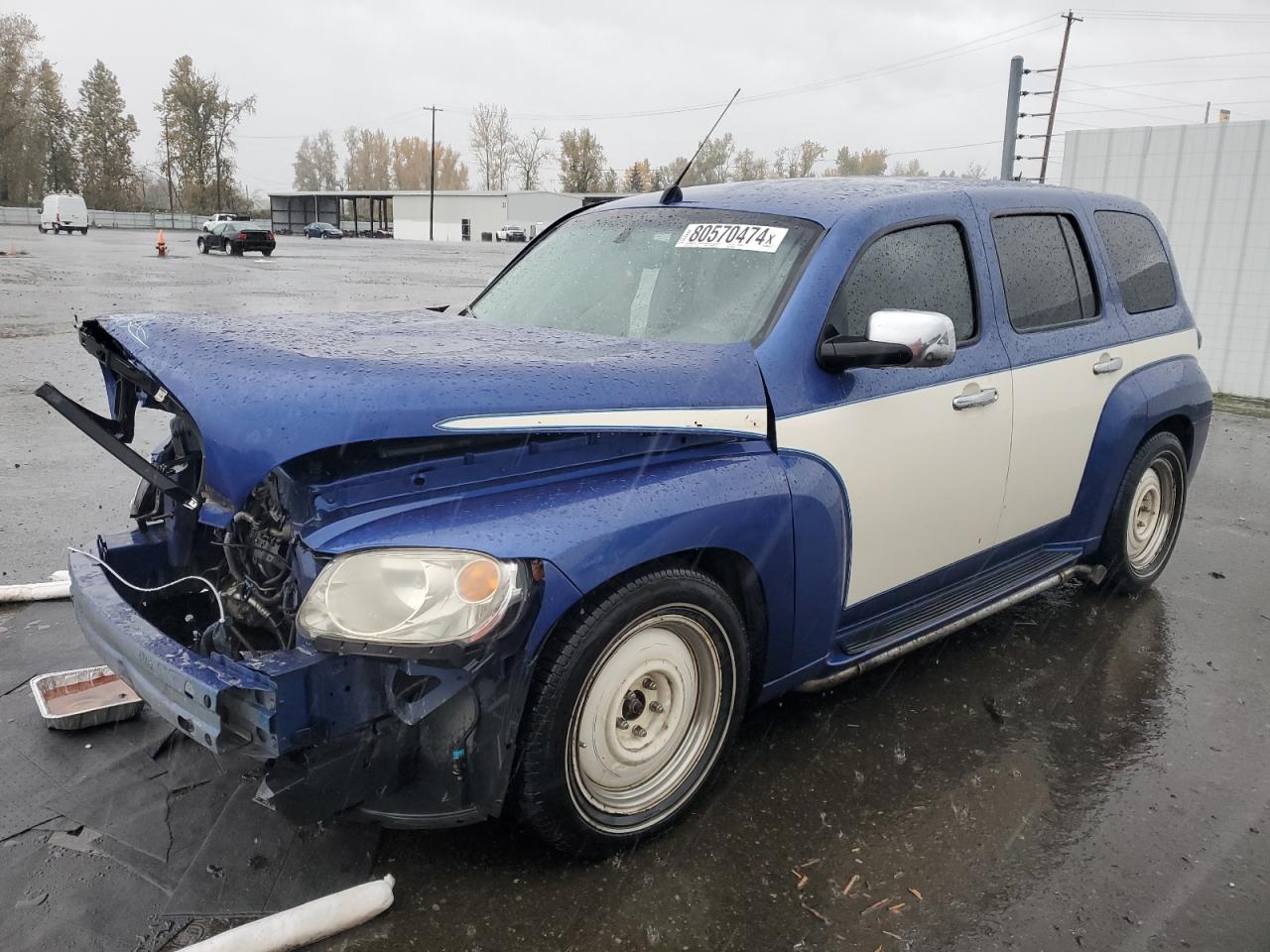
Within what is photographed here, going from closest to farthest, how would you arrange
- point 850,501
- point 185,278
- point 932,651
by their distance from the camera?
point 850,501 < point 932,651 < point 185,278

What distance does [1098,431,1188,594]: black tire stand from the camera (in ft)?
15.3

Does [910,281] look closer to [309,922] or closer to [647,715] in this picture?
[647,715]

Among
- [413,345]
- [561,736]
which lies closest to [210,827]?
[561,736]

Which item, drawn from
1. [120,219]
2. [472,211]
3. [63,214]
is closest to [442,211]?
[472,211]

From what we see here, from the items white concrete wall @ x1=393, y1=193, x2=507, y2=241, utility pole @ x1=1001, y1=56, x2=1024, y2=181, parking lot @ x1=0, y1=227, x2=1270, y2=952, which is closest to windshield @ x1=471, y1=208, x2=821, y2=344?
parking lot @ x1=0, y1=227, x2=1270, y2=952

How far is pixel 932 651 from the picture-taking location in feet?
14.4

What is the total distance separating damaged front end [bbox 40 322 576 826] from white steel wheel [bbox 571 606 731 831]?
0.98 feet

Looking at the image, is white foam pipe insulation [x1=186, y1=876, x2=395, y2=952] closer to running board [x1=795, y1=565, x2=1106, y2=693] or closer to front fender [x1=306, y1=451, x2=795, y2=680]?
front fender [x1=306, y1=451, x2=795, y2=680]

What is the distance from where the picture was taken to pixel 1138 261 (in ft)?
15.5

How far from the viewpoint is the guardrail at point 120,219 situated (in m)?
70.0

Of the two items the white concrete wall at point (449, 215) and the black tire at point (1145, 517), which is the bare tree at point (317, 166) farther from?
the black tire at point (1145, 517)

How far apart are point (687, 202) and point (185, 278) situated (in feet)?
76.4

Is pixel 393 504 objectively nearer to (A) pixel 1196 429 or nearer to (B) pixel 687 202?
(B) pixel 687 202

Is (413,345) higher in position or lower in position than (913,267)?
lower
